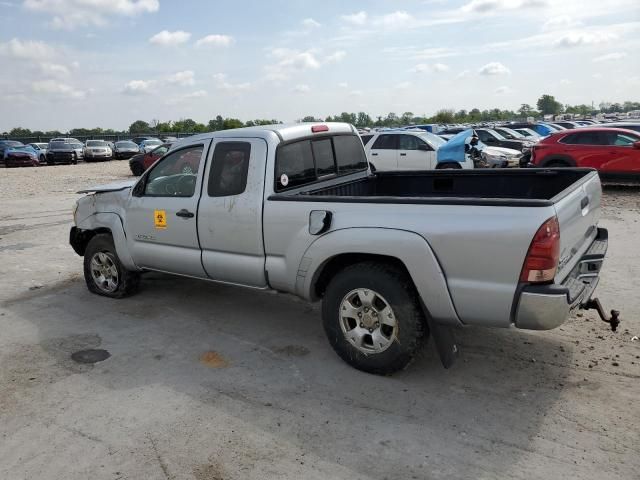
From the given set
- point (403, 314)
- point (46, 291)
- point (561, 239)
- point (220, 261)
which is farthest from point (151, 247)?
point (561, 239)

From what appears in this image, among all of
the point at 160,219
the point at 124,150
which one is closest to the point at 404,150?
the point at 160,219

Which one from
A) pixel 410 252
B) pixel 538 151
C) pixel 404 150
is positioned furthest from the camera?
pixel 404 150

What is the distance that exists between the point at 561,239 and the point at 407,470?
A: 5.47 feet

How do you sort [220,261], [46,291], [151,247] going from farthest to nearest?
[46,291], [151,247], [220,261]

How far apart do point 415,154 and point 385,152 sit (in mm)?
929

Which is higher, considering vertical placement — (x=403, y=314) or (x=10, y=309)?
(x=403, y=314)

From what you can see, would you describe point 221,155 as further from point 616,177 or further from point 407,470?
point 616,177

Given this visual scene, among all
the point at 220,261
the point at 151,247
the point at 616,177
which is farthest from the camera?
the point at 616,177

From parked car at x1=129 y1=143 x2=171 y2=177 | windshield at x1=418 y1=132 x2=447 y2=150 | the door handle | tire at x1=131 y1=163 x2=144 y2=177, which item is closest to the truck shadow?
the door handle

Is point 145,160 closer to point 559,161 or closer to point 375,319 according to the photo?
point 559,161

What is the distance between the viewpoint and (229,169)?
4820 mm

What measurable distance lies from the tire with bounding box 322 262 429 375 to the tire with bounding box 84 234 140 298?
284cm

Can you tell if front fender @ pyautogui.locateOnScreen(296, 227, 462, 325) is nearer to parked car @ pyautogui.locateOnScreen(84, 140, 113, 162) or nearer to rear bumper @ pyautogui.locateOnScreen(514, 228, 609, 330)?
rear bumper @ pyautogui.locateOnScreen(514, 228, 609, 330)

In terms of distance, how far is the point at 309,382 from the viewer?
13.4 feet
